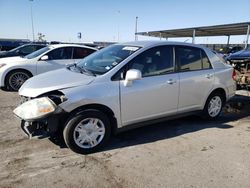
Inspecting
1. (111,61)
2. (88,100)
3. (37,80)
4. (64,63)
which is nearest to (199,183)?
(88,100)

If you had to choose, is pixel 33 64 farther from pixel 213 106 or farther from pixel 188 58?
pixel 213 106

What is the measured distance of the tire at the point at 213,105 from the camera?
5544mm

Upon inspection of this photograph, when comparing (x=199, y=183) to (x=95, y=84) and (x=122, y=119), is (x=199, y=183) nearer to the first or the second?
(x=122, y=119)

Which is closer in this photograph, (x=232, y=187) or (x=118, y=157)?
(x=232, y=187)

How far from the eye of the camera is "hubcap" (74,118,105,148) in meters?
3.86

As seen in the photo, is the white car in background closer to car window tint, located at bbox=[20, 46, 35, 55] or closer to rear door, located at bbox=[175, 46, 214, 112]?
car window tint, located at bbox=[20, 46, 35, 55]

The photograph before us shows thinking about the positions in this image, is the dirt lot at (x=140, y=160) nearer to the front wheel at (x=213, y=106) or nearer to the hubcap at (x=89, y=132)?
the hubcap at (x=89, y=132)

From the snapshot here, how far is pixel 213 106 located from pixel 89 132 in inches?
120

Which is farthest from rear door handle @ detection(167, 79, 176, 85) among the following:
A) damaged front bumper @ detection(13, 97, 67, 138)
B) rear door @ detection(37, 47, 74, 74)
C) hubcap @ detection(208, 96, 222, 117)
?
rear door @ detection(37, 47, 74, 74)

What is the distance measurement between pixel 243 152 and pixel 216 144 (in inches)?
17.5

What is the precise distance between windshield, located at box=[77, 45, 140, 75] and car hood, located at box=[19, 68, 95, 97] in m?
0.30

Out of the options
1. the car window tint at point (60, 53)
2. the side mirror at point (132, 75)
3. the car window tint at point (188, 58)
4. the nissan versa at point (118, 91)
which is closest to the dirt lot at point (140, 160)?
the nissan versa at point (118, 91)

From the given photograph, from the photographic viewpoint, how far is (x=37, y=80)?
4.36 metres

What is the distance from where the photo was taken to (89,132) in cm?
393
